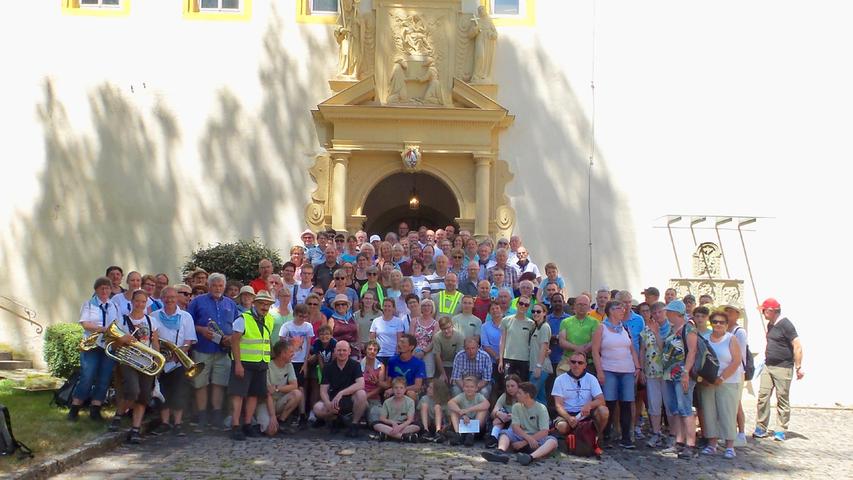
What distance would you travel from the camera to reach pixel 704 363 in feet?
28.9

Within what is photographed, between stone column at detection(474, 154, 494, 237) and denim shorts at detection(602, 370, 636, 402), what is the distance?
17.6 ft

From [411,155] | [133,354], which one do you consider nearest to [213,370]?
[133,354]

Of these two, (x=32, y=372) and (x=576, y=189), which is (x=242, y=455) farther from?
(x=576, y=189)

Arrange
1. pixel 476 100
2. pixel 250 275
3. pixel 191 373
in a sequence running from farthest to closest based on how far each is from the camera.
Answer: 1. pixel 476 100
2. pixel 250 275
3. pixel 191 373

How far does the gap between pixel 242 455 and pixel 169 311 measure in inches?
73.5

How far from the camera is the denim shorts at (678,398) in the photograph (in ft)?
29.0

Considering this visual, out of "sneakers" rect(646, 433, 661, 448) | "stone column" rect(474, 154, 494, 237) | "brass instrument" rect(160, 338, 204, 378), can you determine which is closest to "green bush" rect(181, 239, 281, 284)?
"stone column" rect(474, 154, 494, 237)

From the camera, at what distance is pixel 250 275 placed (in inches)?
508

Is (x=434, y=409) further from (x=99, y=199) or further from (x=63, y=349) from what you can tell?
(x=99, y=199)

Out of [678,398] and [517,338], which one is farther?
[517,338]

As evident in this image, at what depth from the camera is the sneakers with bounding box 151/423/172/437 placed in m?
8.81

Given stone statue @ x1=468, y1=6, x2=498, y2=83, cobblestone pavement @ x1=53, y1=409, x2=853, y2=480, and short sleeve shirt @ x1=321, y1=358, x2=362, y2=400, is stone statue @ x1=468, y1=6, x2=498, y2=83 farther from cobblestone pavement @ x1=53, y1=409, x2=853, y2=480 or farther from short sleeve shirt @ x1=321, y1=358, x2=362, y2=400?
cobblestone pavement @ x1=53, y1=409, x2=853, y2=480

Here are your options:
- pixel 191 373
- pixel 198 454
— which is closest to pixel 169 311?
pixel 191 373

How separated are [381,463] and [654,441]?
323 cm
